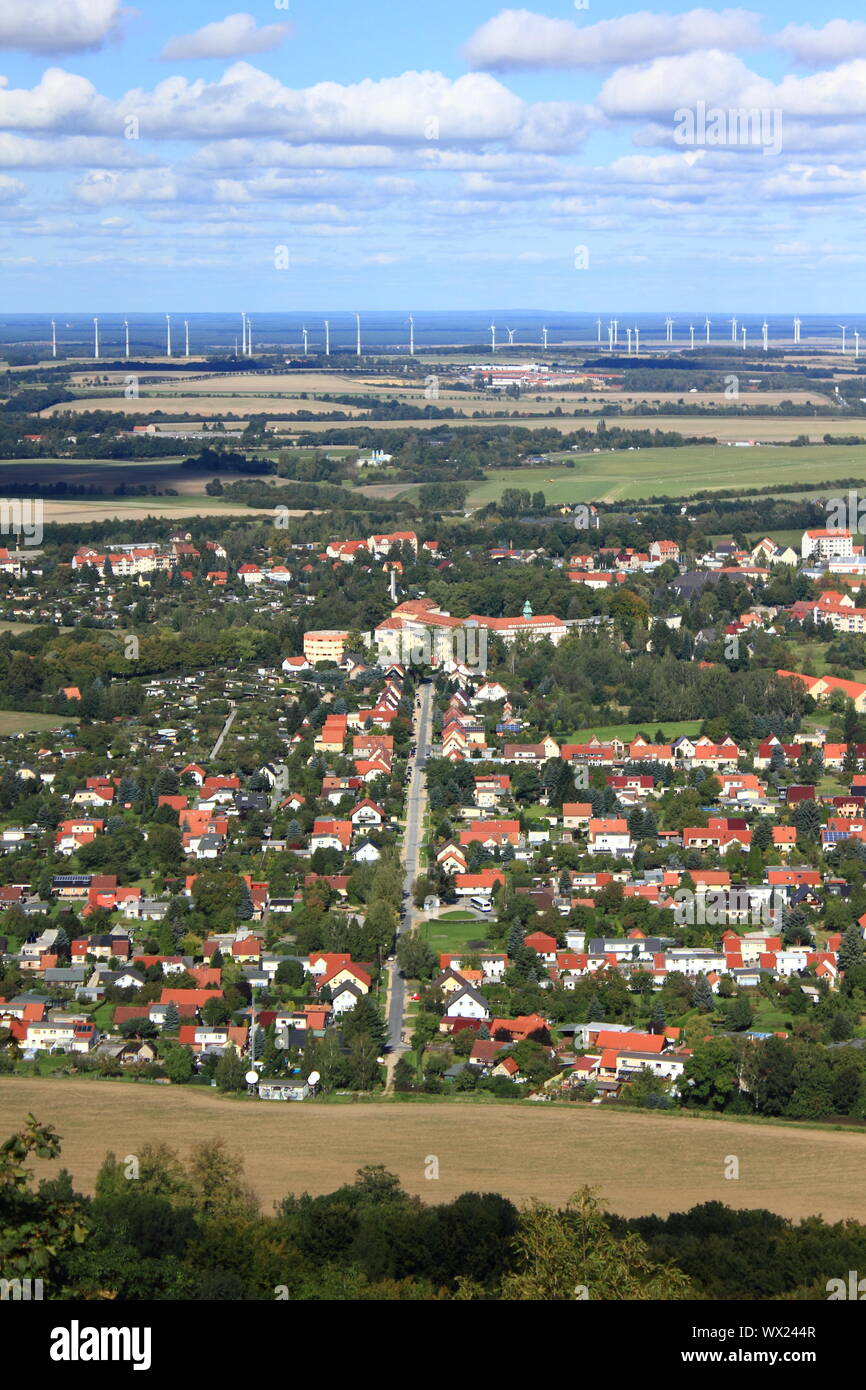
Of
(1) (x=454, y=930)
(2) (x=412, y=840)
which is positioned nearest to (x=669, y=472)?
(2) (x=412, y=840)

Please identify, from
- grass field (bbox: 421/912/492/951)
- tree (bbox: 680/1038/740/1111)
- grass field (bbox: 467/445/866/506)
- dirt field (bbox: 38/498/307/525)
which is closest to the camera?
tree (bbox: 680/1038/740/1111)

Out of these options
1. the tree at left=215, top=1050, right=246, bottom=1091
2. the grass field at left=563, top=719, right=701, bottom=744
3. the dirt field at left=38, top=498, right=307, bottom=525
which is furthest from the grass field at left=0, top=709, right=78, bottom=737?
the dirt field at left=38, top=498, right=307, bottom=525

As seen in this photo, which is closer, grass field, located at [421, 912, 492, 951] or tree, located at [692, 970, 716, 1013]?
tree, located at [692, 970, 716, 1013]

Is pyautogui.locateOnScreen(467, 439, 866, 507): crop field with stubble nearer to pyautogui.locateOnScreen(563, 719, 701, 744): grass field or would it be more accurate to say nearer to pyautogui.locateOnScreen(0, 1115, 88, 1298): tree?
pyautogui.locateOnScreen(563, 719, 701, 744): grass field
